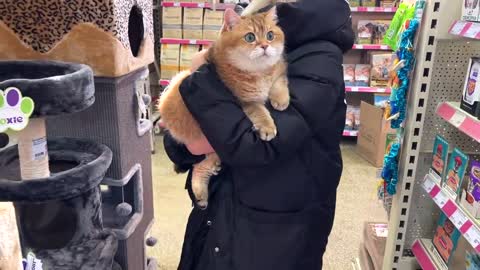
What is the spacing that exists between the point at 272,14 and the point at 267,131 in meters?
0.32

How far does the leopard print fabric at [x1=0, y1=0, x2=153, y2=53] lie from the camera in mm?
1366

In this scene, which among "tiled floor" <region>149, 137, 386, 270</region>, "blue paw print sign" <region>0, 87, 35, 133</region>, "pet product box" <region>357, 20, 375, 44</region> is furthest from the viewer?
"pet product box" <region>357, 20, 375, 44</region>

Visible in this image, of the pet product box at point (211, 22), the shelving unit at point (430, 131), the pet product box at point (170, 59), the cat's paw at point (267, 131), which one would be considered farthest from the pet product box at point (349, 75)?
the cat's paw at point (267, 131)

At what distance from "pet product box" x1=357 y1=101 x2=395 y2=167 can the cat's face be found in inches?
94.0

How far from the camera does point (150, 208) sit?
2020 mm

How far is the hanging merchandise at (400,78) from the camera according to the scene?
157cm

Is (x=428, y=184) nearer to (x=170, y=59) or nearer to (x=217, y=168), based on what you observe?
(x=217, y=168)

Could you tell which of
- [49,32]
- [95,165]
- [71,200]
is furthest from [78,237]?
[49,32]

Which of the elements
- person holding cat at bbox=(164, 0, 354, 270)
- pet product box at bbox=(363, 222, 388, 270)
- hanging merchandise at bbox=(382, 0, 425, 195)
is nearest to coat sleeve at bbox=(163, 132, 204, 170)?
person holding cat at bbox=(164, 0, 354, 270)

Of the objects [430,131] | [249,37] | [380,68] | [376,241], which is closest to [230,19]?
[249,37]

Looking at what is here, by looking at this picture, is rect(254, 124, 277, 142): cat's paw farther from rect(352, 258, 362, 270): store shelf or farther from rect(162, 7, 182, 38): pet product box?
rect(162, 7, 182, 38): pet product box

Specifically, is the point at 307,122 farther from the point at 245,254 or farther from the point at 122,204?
the point at 122,204

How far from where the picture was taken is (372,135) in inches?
146

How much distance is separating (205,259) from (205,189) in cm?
20
